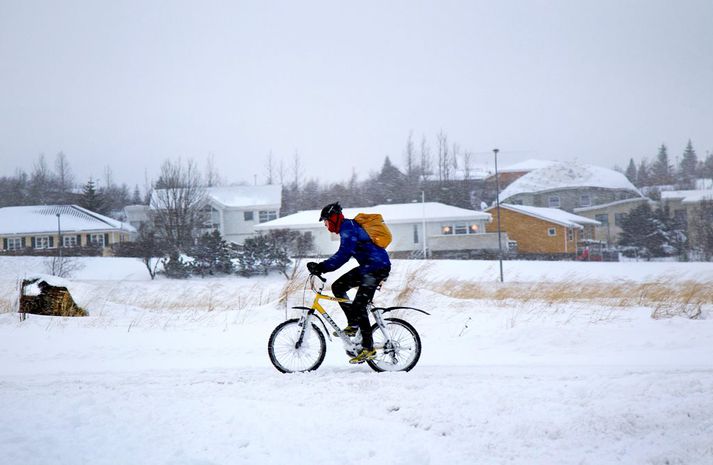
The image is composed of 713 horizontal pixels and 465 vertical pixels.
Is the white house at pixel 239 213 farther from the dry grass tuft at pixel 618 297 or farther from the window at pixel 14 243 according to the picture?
the dry grass tuft at pixel 618 297

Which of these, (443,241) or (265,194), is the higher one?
A: (265,194)

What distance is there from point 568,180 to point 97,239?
170 ft

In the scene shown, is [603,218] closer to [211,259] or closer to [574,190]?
[574,190]

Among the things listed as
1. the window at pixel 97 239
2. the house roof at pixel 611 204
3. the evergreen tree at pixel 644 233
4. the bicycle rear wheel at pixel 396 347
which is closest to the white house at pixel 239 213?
the window at pixel 97 239

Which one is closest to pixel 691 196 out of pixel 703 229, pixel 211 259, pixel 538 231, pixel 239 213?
pixel 703 229

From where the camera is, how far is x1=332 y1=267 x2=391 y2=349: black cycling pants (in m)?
6.05

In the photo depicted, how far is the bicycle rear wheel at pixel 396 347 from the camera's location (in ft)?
20.3

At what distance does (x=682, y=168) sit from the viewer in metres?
88.4

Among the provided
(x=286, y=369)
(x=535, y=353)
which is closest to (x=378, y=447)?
(x=286, y=369)

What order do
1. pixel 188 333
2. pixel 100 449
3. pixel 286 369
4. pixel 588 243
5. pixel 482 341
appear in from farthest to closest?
pixel 588 243, pixel 188 333, pixel 482 341, pixel 286 369, pixel 100 449

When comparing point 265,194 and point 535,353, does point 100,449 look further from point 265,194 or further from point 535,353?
point 265,194

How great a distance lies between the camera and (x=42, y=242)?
1661 inches

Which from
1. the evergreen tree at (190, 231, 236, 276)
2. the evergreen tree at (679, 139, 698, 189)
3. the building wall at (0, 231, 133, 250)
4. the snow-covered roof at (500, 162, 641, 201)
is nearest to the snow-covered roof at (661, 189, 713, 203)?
the snow-covered roof at (500, 162, 641, 201)

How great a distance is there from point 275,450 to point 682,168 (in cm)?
10152
